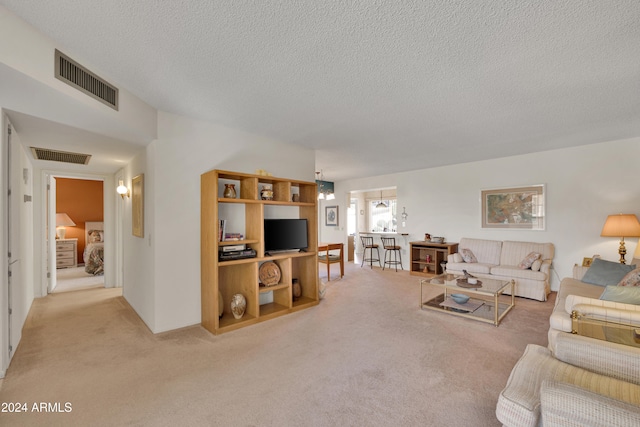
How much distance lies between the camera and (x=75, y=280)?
5719 millimetres

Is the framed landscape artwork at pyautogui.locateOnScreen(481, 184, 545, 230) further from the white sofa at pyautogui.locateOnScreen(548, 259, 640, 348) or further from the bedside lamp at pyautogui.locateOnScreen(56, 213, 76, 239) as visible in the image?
the bedside lamp at pyautogui.locateOnScreen(56, 213, 76, 239)

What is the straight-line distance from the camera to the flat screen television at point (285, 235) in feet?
12.3

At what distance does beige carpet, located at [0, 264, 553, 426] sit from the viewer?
1.86 meters

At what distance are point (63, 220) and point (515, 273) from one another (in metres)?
9.77

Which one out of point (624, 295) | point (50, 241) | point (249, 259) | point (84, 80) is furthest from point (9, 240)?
point (624, 295)

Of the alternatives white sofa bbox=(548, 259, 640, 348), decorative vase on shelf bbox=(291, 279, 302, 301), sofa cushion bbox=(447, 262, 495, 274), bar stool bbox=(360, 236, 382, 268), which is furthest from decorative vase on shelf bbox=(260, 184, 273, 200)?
bar stool bbox=(360, 236, 382, 268)

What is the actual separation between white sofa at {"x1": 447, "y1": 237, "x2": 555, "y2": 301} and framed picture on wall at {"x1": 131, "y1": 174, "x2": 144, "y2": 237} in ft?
16.8

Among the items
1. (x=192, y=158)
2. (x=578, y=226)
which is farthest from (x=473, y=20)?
(x=578, y=226)

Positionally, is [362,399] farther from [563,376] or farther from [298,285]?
[298,285]

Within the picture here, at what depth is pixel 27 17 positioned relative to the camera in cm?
170

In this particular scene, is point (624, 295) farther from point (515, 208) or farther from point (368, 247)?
point (368, 247)

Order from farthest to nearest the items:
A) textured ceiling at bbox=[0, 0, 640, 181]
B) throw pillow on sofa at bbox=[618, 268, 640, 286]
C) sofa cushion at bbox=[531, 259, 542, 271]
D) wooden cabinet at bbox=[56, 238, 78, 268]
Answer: wooden cabinet at bbox=[56, 238, 78, 268] → sofa cushion at bbox=[531, 259, 542, 271] → throw pillow on sofa at bbox=[618, 268, 640, 286] → textured ceiling at bbox=[0, 0, 640, 181]

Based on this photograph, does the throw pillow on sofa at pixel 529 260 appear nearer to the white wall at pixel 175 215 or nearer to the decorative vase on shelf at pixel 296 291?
the decorative vase on shelf at pixel 296 291

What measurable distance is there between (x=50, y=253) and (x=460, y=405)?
6544mm
